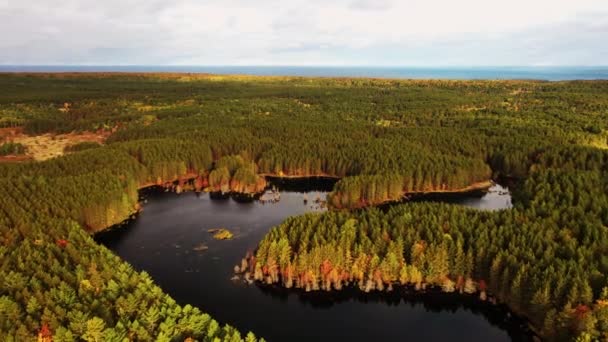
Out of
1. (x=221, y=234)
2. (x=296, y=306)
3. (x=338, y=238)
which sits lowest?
(x=296, y=306)

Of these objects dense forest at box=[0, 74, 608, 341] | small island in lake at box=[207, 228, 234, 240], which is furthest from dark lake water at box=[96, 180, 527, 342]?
dense forest at box=[0, 74, 608, 341]

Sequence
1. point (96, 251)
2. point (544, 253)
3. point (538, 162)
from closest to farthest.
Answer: point (544, 253), point (96, 251), point (538, 162)

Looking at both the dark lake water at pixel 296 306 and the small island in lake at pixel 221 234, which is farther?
the small island in lake at pixel 221 234

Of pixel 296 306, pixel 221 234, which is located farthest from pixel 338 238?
pixel 221 234

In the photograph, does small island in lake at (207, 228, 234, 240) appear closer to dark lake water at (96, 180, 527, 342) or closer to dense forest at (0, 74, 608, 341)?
dark lake water at (96, 180, 527, 342)

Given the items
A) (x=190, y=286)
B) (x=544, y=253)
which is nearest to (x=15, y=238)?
(x=190, y=286)

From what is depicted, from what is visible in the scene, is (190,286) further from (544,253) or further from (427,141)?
(427,141)

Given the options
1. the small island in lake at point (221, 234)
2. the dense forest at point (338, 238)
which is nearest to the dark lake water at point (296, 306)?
the small island in lake at point (221, 234)

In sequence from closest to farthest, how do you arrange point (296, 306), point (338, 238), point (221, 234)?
point (296, 306) < point (338, 238) < point (221, 234)

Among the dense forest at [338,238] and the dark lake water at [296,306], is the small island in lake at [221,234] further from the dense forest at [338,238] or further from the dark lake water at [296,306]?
the dense forest at [338,238]

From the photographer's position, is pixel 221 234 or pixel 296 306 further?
pixel 221 234

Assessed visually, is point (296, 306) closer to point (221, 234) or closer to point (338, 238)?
point (338, 238)
